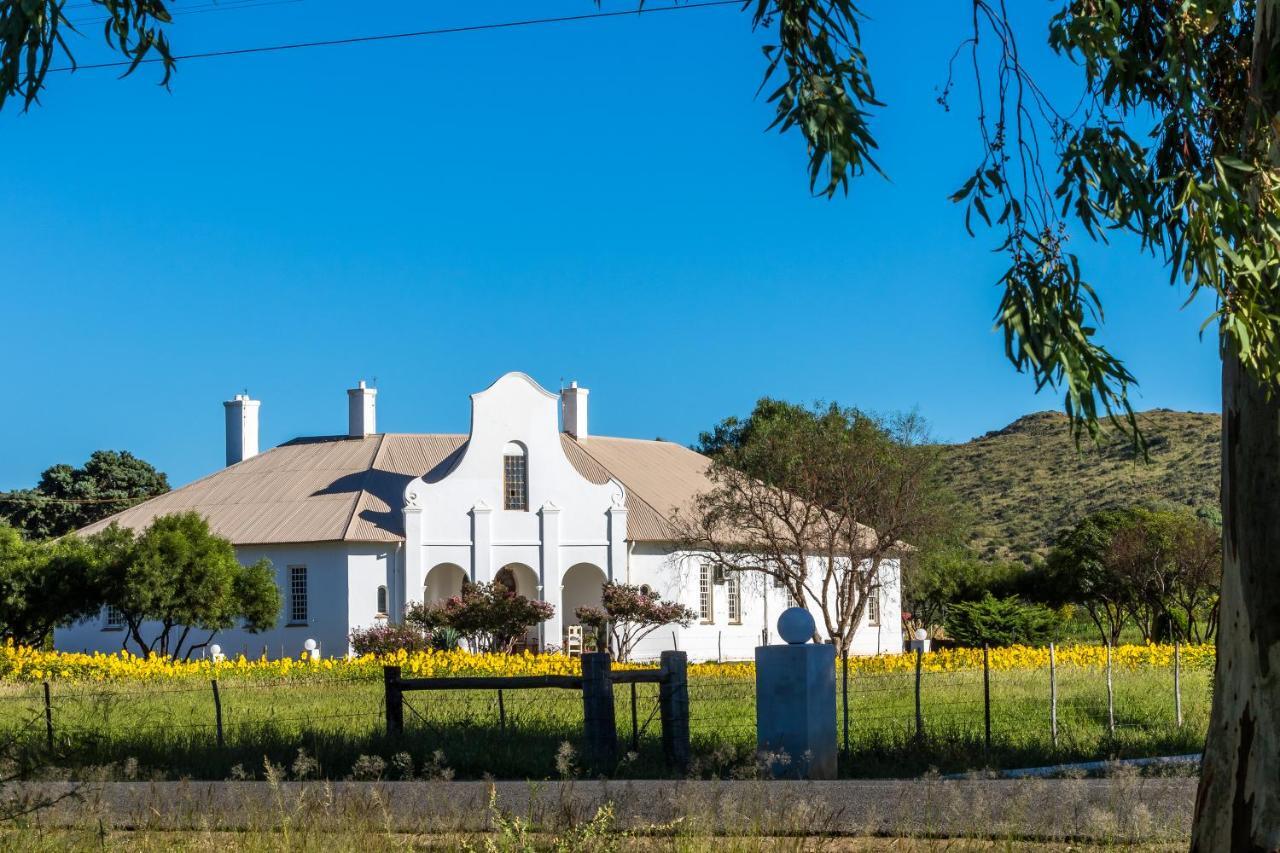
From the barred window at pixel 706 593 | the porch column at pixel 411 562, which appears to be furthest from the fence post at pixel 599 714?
the barred window at pixel 706 593

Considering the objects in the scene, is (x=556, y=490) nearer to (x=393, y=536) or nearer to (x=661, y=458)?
(x=393, y=536)

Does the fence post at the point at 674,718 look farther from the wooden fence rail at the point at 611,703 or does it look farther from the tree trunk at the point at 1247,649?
the tree trunk at the point at 1247,649

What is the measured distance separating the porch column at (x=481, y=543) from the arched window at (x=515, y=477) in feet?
2.90

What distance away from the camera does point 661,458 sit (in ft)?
169

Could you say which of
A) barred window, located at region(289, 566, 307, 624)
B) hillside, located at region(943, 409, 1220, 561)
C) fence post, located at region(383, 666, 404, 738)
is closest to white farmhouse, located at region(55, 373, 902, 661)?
barred window, located at region(289, 566, 307, 624)

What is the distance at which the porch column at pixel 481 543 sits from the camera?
136ft

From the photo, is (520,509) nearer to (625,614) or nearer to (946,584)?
(625,614)

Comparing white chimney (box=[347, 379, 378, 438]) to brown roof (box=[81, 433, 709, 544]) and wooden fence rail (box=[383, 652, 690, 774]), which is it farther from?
wooden fence rail (box=[383, 652, 690, 774])

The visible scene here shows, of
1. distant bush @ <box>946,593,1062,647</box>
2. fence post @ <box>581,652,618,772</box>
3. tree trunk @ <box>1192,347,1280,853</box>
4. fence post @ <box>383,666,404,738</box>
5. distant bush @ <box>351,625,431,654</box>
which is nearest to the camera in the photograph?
tree trunk @ <box>1192,347,1280,853</box>

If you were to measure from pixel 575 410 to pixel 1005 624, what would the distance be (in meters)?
17.2

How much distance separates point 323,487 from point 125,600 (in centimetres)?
1184

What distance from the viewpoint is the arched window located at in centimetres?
4234

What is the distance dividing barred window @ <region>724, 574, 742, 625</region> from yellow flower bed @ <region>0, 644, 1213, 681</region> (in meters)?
14.5

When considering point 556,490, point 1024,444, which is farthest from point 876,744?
point 1024,444
